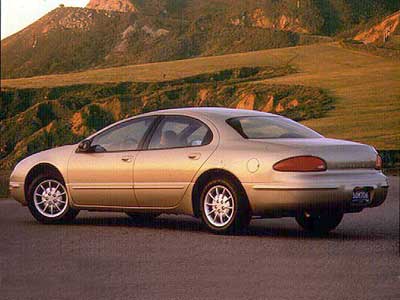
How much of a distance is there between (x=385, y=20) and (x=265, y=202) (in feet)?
91.9

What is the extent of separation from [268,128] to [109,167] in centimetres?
180

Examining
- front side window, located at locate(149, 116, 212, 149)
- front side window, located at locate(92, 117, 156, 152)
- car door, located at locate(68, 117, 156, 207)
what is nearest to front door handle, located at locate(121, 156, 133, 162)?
car door, located at locate(68, 117, 156, 207)

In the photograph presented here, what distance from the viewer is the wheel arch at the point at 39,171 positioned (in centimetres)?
1287

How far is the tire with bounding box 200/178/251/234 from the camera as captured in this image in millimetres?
11125

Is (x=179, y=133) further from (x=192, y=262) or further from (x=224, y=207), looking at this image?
(x=192, y=262)

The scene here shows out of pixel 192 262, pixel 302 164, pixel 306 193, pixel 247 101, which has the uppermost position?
pixel 302 164

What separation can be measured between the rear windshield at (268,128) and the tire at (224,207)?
62 cm

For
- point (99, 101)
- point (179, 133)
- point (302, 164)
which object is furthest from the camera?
point (99, 101)

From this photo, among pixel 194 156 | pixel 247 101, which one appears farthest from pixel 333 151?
pixel 247 101

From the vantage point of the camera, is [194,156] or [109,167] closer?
[194,156]

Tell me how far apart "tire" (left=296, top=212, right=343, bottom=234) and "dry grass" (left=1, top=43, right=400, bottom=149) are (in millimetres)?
20439

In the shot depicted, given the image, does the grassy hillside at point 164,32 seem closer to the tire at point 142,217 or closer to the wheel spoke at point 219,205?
the tire at point 142,217

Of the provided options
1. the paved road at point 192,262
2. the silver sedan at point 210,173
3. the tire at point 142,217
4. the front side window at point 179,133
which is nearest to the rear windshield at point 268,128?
the silver sedan at point 210,173

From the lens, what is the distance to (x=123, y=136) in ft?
41.3
